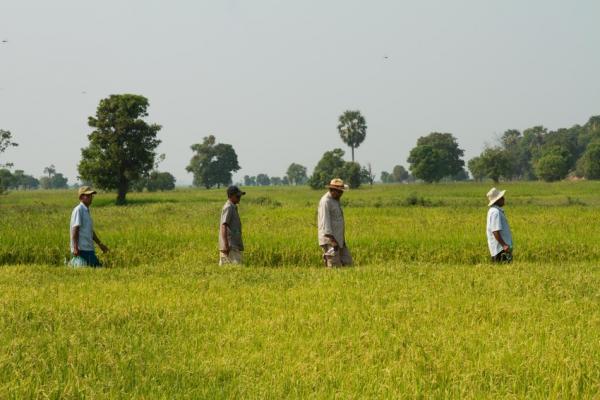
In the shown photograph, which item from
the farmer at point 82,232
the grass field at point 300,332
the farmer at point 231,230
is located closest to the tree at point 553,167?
the grass field at point 300,332

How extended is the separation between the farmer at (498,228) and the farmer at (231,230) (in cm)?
489

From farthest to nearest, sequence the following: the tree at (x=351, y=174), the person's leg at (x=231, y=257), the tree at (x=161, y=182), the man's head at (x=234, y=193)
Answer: the tree at (x=161, y=182)
the tree at (x=351, y=174)
the person's leg at (x=231, y=257)
the man's head at (x=234, y=193)

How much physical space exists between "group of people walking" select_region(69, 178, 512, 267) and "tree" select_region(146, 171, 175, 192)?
81304mm

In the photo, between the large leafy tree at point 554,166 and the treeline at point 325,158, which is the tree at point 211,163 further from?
the large leafy tree at point 554,166

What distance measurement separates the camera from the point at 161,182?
105 metres

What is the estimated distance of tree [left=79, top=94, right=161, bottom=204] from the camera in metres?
45.0

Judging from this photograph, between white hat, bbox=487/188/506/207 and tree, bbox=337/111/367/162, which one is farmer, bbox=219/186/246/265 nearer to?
white hat, bbox=487/188/506/207

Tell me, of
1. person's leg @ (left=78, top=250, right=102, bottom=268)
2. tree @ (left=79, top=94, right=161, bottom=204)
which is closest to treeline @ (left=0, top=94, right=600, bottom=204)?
tree @ (left=79, top=94, right=161, bottom=204)

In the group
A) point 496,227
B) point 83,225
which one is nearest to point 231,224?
point 83,225

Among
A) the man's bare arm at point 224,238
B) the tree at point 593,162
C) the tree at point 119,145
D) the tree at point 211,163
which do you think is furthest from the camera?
the tree at point 211,163

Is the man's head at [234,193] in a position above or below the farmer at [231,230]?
above

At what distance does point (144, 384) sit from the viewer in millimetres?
4301

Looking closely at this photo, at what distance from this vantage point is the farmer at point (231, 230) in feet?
33.7

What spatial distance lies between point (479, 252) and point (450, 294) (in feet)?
23.6
